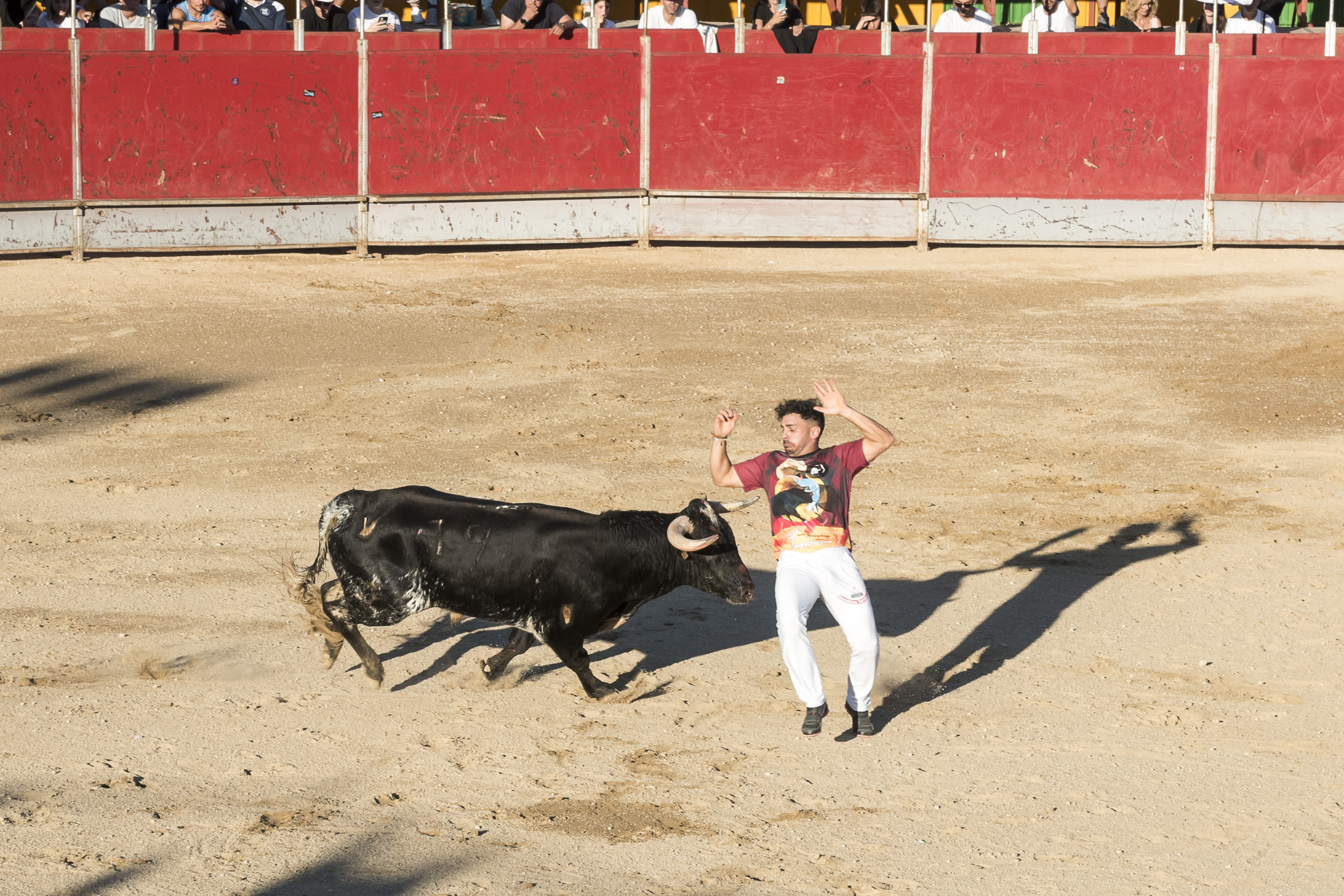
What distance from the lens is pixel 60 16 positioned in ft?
59.5

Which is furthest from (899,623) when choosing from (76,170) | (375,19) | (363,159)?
(375,19)

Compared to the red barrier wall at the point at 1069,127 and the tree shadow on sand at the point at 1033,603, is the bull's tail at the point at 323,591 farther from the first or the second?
the red barrier wall at the point at 1069,127

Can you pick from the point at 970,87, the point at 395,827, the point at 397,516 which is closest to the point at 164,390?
the point at 397,516

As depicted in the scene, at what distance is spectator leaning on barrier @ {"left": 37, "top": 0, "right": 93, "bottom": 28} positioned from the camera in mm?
17719

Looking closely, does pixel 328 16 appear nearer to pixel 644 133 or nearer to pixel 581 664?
pixel 644 133

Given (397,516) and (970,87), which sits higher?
(970,87)

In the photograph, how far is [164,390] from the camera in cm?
1252

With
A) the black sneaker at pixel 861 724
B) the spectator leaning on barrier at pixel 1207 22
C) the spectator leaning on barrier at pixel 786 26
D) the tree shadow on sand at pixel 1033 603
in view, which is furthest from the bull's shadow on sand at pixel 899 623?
the spectator leaning on barrier at pixel 1207 22

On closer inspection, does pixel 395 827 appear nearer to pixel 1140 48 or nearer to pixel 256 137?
pixel 256 137

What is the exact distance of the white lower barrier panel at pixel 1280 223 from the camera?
18.5m

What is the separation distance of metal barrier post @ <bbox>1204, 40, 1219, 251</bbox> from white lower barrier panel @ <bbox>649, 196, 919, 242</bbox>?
3250 millimetres

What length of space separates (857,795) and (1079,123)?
45.1 ft

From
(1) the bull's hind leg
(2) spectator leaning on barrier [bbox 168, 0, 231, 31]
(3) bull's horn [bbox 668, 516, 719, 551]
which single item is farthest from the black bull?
(2) spectator leaning on barrier [bbox 168, 0, 231, 31]

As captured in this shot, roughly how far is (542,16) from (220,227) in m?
4.74
